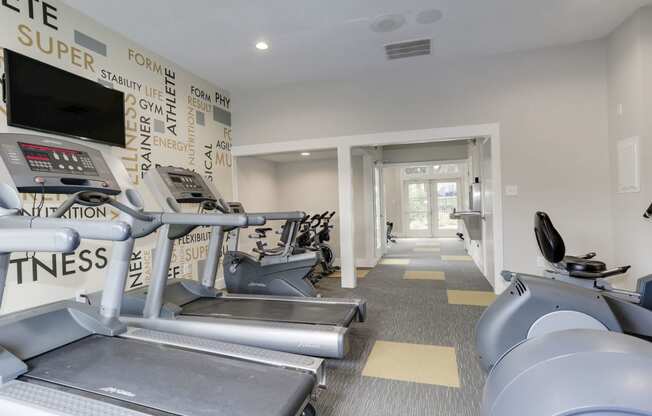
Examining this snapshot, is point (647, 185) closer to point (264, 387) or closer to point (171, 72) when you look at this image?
point (264, 387)

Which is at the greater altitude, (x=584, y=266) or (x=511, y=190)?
(x=511, y=190)

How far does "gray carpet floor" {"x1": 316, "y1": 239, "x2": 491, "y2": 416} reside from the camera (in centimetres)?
182

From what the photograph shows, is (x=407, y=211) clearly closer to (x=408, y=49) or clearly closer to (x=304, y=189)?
(x=304, y=189)

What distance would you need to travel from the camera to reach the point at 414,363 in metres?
2.32

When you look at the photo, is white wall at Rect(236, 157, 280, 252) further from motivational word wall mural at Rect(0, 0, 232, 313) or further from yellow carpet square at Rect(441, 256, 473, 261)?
yellow carpet square at Rect(441, 256, 473, 261)

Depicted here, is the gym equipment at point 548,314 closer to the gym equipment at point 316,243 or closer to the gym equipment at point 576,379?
the gym equipment at point 576,379

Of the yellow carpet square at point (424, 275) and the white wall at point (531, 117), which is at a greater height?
the white wall at point (531, 117)

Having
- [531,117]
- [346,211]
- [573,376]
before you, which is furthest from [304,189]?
[573,376]

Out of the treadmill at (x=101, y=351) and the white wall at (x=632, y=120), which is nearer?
the treadmill at (x=101, y=351)

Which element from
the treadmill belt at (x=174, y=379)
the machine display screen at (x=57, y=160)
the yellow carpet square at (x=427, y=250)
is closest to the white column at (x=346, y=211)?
the treadmill belt at (x=174, y=379)

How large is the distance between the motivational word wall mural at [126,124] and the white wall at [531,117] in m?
2.13

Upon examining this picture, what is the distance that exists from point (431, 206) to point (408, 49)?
25.9 ft

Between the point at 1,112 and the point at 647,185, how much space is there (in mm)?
5237

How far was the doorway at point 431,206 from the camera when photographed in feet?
35.8
